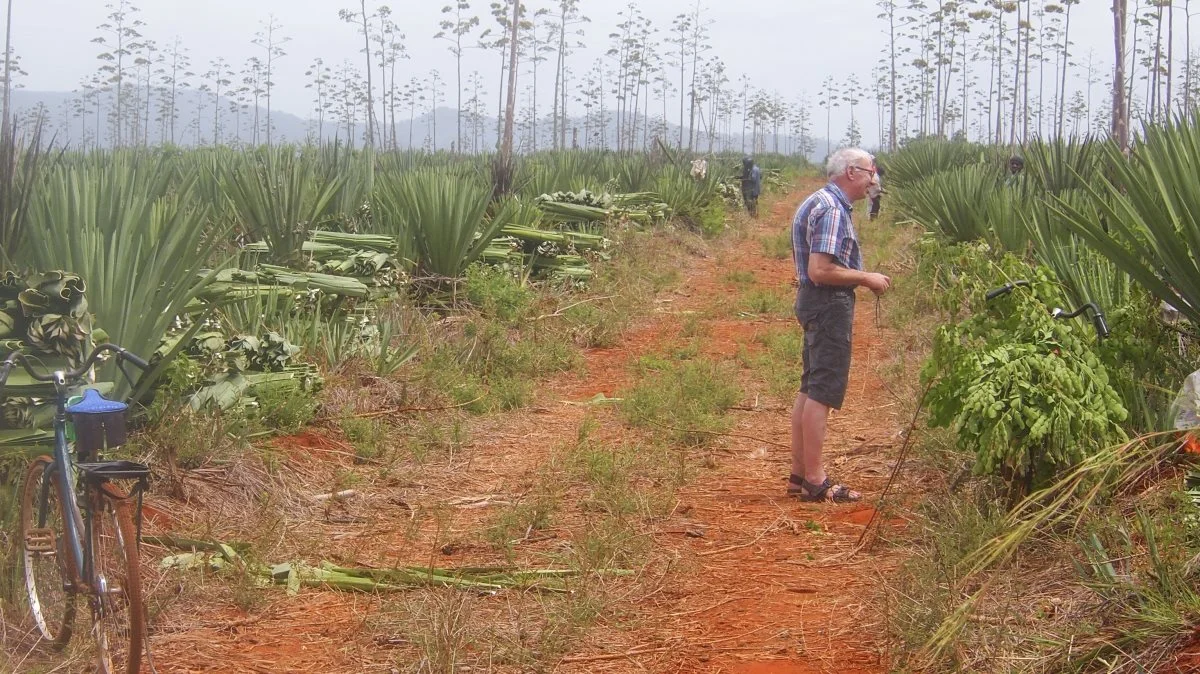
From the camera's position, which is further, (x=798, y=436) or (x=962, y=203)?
(x=962, y=203)

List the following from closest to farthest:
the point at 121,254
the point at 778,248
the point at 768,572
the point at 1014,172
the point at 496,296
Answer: the point at 768,572 < the point at 121,254 < the point at 496,296 < the point at 1014,172 < the point at 778,248

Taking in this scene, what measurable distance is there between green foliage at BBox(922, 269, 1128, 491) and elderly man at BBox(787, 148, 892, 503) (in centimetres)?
88

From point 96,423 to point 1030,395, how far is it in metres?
2.92

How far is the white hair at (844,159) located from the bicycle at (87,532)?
3.24 meters

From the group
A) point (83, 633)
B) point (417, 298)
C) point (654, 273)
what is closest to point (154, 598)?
point (83, 633)

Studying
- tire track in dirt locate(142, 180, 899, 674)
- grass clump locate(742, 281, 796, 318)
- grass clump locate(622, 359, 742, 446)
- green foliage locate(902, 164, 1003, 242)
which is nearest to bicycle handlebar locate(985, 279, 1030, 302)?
tire track in dirt locate(142, 180, 899, 674)

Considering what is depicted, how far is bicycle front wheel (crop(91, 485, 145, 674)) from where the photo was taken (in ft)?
10.4

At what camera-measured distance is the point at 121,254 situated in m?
5.07

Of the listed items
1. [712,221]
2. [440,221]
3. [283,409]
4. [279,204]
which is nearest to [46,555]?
[283,409]

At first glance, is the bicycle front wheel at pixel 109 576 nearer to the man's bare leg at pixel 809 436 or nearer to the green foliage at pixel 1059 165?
the man's bare leg at pixel 809 436

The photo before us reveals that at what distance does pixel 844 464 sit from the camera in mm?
6137

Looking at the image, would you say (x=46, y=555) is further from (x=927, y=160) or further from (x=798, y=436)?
(x=927, y=160)

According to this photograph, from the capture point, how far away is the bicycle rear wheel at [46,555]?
3.47 m

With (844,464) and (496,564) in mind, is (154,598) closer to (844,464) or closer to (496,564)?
(496,564)
